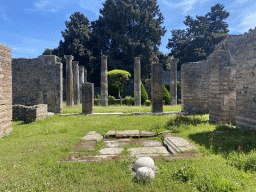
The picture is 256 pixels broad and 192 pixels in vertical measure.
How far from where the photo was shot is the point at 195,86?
1000 cm

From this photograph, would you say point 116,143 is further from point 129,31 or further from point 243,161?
point 129,31

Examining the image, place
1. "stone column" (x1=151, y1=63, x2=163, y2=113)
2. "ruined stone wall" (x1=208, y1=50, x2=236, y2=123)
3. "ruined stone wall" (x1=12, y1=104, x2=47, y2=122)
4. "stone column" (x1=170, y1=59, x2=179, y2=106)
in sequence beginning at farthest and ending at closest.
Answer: "stone column" (x1=170, y1=59, x2=179, y2=106) → "stone column" (x1=151, y1=63, x2=163, y2=113) → "ruined stone wall" (x1=12, y1=104, x2=47, y2=122) → "ruined stone wall" (x1=208, y1=50, x2=236, y2=123)

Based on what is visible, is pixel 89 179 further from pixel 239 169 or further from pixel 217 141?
pixel 217 141

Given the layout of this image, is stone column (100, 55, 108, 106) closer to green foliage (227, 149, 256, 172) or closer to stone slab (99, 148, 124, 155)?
stone slab (99, 148, 124, 155)

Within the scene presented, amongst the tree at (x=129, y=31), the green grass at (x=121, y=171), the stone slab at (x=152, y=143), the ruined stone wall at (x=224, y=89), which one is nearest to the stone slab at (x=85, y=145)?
the green grass at (x=121, y=171)

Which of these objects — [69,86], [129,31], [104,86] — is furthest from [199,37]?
[69,86]

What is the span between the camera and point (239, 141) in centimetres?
405

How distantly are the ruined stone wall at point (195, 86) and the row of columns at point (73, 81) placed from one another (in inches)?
433

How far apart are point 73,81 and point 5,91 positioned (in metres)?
13.8

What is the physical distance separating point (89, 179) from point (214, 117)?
20.0ft

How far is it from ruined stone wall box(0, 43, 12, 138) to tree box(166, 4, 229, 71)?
28352mm

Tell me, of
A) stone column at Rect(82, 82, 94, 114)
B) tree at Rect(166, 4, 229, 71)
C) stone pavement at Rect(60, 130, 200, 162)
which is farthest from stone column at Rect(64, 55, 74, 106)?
tree at Rect(166, 4, 229, 71)

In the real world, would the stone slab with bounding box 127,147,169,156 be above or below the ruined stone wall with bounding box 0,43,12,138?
below

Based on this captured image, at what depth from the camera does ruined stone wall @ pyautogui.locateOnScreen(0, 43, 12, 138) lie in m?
5.66
